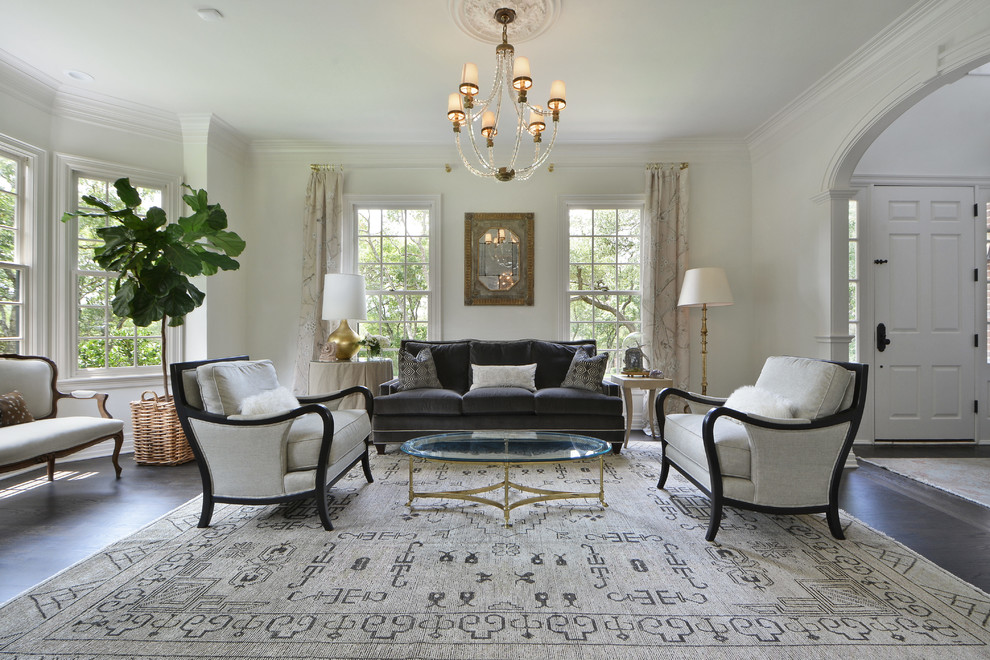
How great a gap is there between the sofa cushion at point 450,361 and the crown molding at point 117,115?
299cm

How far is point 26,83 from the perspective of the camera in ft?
12.6

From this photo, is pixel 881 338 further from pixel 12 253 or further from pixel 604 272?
pixel 12 253

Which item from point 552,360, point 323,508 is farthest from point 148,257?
point 552,360

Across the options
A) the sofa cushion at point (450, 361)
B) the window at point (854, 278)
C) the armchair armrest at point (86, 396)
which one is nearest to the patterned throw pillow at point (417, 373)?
the sofa cushion at point (450, 361)

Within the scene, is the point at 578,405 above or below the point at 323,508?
above

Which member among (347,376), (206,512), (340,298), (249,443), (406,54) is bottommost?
(206,512)

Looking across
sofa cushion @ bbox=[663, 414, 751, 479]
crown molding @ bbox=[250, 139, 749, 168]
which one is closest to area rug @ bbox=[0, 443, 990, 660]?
sofa cushion @ bbox=[663, 414, 751, 479]

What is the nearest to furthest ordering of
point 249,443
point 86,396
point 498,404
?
point 249,443 < point 86,396 < point 498,404

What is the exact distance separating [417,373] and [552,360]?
1.29m

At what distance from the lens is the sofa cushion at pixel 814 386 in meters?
2.45

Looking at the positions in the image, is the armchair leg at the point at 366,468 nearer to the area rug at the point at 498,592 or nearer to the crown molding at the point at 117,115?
the area rug at the point at 498,592

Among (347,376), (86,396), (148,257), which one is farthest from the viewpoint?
(347,376)

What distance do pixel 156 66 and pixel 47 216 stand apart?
157cm

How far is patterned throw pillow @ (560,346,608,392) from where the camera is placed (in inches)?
169
